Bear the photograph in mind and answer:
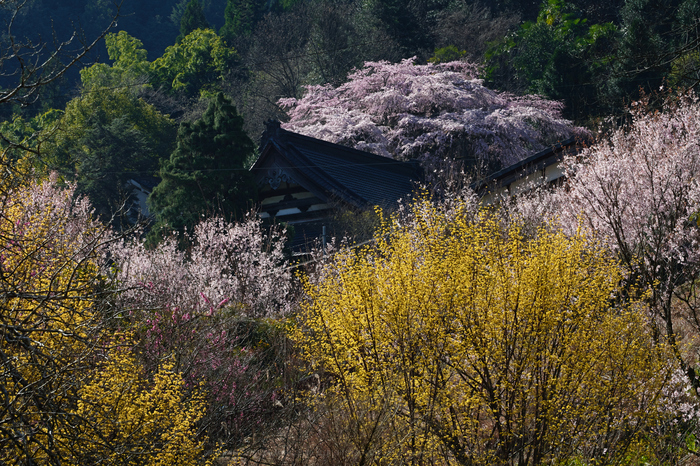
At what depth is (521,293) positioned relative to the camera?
563 cm

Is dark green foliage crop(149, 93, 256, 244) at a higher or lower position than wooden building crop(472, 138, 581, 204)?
higher

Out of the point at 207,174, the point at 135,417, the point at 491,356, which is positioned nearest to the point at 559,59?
the point at 207,174

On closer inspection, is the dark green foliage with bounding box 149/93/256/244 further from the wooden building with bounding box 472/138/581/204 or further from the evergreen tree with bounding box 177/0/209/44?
the evergreen tree with bounding box 177/0/209/44

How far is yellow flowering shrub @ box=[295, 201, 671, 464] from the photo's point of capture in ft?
18.6

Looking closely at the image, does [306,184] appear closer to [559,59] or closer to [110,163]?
[110,163]

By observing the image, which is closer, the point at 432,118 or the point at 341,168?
the point at 341,168

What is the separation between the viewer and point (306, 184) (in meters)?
17.8

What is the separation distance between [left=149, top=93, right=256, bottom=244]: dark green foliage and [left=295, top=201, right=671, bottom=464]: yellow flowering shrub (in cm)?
1030

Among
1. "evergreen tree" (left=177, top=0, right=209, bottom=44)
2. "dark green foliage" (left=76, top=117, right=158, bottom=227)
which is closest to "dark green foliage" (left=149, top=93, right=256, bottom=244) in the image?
"dark green foliage" (left=76, top=117, right=158, bottom=227)

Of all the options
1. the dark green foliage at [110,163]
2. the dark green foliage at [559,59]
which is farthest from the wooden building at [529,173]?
the dark green foliage at [110,163]

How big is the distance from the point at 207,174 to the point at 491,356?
11.9 metres

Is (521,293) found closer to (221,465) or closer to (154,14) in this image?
(221,465)

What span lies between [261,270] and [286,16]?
105 ft

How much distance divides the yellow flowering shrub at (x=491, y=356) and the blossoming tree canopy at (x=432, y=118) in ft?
60.4
